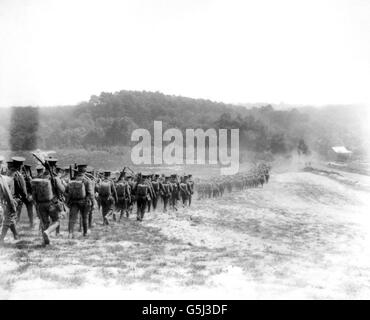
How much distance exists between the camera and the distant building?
5491cm

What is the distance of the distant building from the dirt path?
143 ft

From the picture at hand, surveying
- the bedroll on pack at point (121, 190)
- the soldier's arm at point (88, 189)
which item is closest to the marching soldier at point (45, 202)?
the soldier's arm at point (88, 189)

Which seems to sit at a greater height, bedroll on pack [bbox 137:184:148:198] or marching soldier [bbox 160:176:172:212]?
bedroll on pack [bbox 137:184:148:198]

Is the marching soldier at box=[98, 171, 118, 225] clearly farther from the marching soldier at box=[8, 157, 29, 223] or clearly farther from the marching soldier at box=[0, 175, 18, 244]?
the marching soldier at box=[0, 175, 18, 244]

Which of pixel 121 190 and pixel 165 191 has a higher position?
pixel 121 190

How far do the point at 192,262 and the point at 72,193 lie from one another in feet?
11.4

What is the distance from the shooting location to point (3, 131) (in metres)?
20.0

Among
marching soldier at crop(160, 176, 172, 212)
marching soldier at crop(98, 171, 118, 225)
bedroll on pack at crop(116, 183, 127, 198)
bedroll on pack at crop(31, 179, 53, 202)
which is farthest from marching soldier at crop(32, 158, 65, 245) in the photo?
marching soldier at crop(160, 176, 172, 212)

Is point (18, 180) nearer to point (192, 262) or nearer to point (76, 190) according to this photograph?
point (76, 190)

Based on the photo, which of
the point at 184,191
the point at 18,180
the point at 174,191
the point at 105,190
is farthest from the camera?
the point at 184,191

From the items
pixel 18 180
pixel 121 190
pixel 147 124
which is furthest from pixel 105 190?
pixel 147 124

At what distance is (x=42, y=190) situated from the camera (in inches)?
332

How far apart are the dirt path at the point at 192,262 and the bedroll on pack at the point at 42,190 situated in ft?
3.26

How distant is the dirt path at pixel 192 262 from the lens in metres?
6.33
